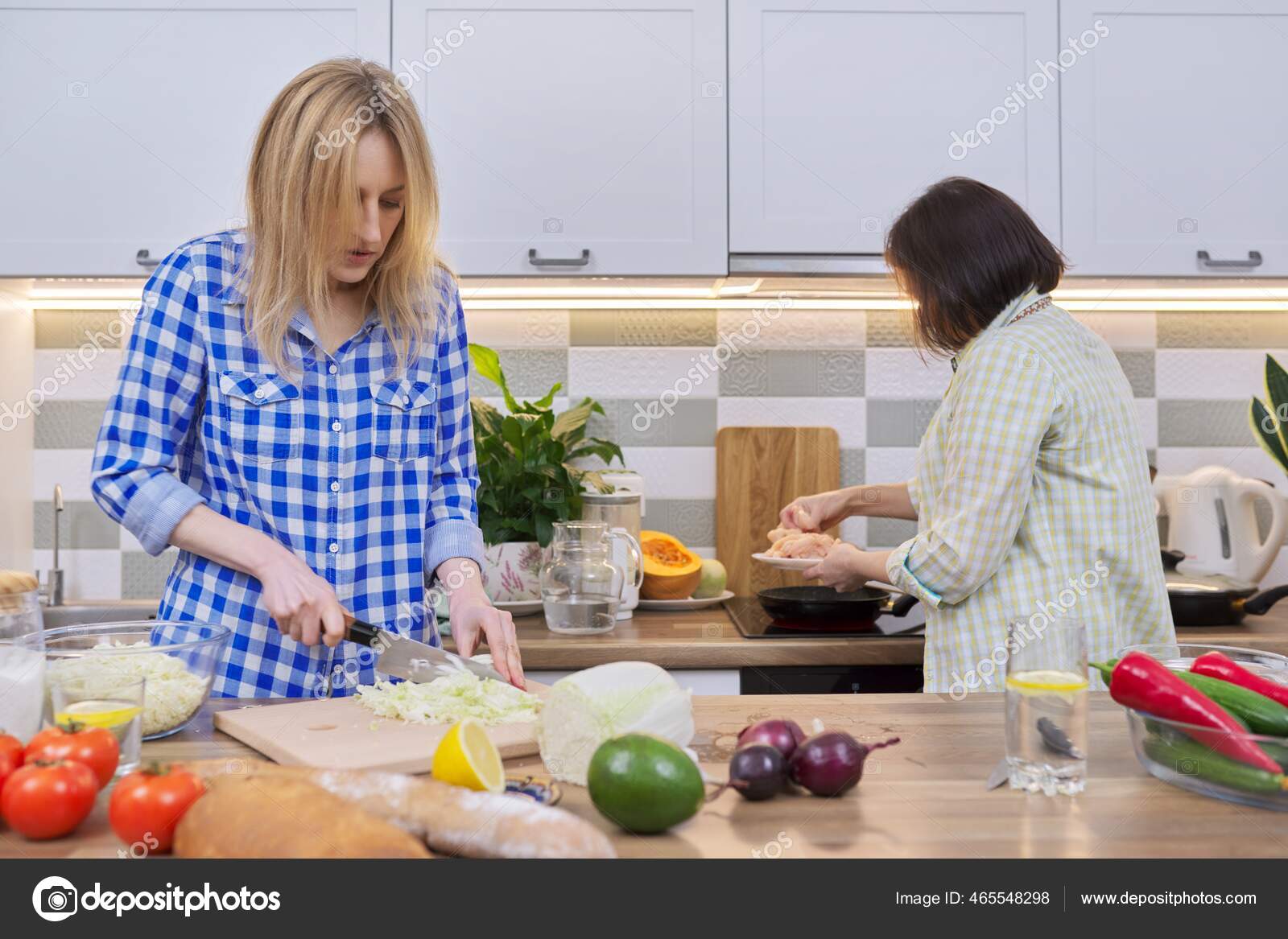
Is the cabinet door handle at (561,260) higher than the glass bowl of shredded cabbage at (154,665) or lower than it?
higher

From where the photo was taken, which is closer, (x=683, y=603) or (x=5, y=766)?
(x=5, y=766)

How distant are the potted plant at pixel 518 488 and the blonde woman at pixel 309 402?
26.2 inches

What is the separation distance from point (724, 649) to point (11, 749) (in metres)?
1.29

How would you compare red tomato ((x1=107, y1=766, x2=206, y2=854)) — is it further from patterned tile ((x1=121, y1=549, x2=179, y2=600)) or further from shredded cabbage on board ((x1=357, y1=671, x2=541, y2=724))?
patterned tile ((x1=121, y1=549, x2=179, y2=600))

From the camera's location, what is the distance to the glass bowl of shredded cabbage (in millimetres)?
1014

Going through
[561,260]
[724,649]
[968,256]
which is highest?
[561,260]

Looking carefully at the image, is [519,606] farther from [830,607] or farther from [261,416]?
[261,416]

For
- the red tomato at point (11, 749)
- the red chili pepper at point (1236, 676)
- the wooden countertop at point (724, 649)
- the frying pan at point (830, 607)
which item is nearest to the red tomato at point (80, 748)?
the red tomato at point (11, 749)

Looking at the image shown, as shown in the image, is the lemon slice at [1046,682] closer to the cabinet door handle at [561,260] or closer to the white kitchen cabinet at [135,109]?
the cabinet door handle at [561,260]

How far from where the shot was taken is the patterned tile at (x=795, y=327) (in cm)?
262

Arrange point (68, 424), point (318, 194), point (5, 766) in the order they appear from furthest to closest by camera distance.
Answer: point (68, 424), point (318, 194), point (5, 766)

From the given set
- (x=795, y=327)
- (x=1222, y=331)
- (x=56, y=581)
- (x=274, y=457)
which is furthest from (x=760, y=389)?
(x=56, y=581)

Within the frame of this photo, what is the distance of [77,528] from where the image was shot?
8.37ft
